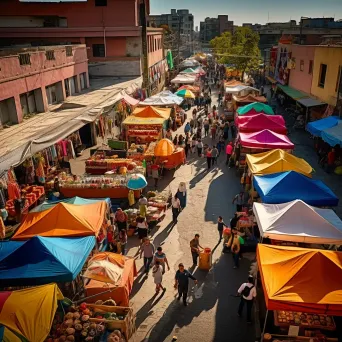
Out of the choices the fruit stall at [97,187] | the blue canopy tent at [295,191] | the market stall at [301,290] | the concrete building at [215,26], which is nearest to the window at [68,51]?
the fruit stall at [97,187]

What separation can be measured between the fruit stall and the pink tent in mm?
6080

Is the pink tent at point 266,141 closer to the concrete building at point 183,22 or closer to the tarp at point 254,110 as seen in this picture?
the tarp at point 254,110

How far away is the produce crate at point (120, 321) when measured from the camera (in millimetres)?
7782

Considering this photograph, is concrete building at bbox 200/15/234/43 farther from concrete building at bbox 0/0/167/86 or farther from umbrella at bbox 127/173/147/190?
umbrella at bbox 127/173/147/190

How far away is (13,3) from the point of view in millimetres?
33219

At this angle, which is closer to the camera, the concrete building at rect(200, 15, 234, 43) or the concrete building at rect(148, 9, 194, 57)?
the concrete building at rect(148, 9, 194, 57)

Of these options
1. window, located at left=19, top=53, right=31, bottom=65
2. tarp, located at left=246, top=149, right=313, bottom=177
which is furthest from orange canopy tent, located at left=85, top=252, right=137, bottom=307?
window, located at left=19, top=53, right=31, bottom=65

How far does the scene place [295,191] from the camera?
1142cm

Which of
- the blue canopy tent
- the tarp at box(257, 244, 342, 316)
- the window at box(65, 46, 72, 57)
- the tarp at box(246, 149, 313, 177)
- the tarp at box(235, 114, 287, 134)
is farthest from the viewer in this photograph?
the window at box(65, 46, 72, 57)

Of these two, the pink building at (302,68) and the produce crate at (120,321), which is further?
the pink building at (302,68)

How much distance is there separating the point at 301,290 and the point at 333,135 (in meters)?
12.0

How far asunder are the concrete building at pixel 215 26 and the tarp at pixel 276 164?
365 feet

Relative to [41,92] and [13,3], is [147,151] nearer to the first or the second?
[41,92]

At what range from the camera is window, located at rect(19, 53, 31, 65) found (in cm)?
1721
